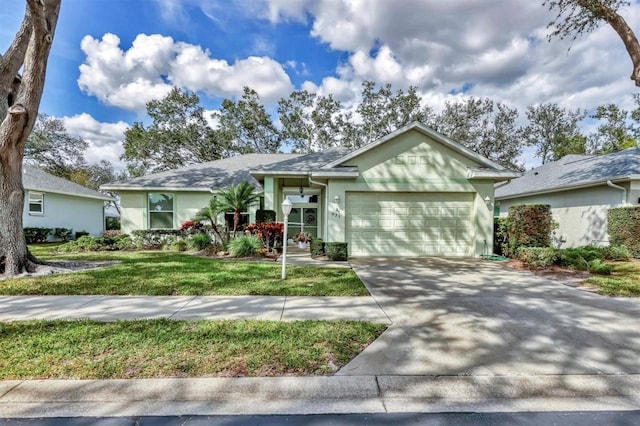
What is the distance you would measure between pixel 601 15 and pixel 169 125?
29202 millimetres

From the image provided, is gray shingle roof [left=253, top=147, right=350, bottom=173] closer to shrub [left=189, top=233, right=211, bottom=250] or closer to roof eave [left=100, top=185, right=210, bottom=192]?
shrub [left=189, top=233, right=211, bottom=250]

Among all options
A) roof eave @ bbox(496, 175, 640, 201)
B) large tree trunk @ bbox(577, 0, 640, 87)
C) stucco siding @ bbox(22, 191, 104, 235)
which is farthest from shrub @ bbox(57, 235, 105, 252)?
roof eave @ bbox(496, 175, 640, 201)

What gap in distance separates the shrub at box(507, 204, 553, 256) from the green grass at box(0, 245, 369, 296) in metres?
6.73

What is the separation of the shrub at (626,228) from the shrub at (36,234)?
2718 cm

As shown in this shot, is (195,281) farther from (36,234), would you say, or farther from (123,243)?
(36,234)

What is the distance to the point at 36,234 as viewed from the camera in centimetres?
1606

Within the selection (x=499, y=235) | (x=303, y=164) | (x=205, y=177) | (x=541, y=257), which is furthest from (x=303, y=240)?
(x=541, y=257)

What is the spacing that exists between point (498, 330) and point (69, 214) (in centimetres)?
2336

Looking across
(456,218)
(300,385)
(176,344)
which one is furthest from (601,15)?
(176,344)

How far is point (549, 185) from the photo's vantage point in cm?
1517

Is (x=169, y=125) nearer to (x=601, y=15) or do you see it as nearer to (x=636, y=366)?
(x=601, y=15)

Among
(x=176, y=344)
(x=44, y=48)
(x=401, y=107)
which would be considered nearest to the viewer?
(x=176, y=344)

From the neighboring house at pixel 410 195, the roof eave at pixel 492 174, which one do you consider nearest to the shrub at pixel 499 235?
the neighboring house at pixel 410 195

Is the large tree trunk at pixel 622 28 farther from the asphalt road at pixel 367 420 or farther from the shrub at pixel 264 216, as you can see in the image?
the shrub at pixel 264 216
